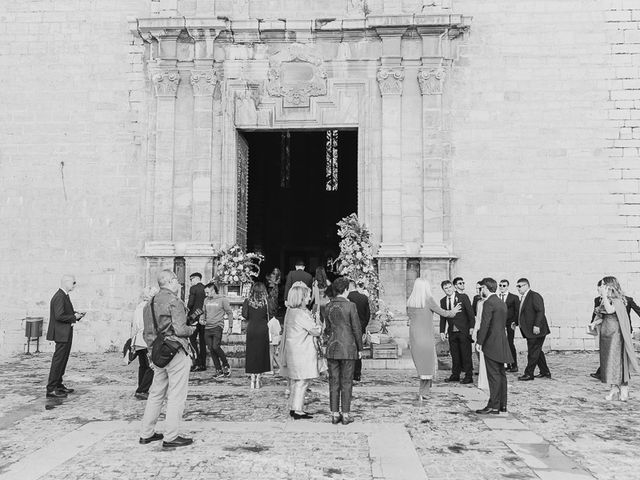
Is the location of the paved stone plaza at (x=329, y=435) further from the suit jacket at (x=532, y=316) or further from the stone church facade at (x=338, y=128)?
the stone church facade at (x=338, y=128)

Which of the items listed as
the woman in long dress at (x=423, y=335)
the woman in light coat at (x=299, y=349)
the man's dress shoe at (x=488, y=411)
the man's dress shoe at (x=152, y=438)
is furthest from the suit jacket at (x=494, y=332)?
the man's dress shoe at (x=152, y=438)

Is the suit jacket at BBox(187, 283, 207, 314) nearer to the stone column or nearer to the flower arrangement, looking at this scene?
the flower arrangement

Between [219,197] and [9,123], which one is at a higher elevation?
[9,123]

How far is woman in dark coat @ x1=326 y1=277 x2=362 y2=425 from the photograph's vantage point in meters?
6.48

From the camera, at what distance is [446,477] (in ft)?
15.5

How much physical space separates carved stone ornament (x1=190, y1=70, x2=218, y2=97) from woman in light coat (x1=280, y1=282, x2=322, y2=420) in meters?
7.59

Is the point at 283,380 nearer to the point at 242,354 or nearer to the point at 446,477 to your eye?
the point at 242,354

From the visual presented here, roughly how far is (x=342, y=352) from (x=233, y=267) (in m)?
6.28

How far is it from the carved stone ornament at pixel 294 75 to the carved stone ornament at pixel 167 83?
2.18 m

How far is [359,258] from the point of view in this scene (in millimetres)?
11742

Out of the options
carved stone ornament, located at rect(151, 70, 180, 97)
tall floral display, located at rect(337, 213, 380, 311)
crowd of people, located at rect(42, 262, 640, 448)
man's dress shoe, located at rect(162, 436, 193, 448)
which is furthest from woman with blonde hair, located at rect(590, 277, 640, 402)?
carved stone ornament, located at rect(151, 70, 180, 97)

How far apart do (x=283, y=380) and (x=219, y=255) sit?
14.0ft

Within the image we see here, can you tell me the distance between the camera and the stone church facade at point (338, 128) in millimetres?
12516

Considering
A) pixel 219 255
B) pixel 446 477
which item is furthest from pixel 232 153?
pixel 446 477
